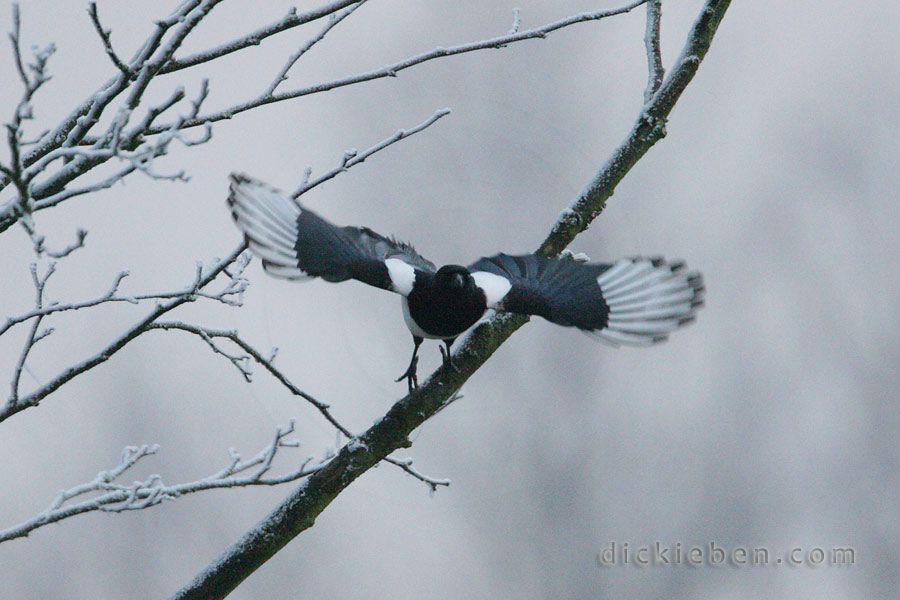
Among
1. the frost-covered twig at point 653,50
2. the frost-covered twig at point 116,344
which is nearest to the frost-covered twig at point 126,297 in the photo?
the frost-covered twig at point 116,344

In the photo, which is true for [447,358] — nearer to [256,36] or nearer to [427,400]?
[427,400]

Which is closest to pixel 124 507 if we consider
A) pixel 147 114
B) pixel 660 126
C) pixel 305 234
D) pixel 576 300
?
pixel 147 114

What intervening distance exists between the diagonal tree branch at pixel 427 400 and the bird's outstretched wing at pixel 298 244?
19cm

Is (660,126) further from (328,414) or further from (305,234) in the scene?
(328,414)

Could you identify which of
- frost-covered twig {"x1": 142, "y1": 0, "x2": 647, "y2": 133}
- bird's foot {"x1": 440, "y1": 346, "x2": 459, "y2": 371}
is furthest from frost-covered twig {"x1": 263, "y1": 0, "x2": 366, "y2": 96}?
bird's foot {"x1": 440, "y1": 346, "x2": 459, "y2": 371}

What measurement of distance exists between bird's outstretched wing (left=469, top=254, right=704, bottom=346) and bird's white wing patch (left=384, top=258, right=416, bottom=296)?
4.9 inches

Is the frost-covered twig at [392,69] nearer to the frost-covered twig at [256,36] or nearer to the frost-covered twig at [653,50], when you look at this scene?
the frost-covered twig at [256,36]

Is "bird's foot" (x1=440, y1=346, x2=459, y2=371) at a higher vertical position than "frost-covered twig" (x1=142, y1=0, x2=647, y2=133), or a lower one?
lower

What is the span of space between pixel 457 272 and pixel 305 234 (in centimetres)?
31

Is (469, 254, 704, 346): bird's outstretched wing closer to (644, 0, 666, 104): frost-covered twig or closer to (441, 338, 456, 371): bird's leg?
(441, 338, 456, 371): bird's leg

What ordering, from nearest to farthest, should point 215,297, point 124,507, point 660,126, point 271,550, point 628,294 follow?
point 124,507, point 215,297, point 271,550, point 628,294, point 660,126

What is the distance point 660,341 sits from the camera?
5.23ft

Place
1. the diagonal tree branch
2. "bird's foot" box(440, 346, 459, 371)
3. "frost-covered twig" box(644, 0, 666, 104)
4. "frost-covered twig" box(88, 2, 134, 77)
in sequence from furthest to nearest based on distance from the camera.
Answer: "frost-covered twig" box(644, 0, 666, 104)
"bird's foot" box(440, 346, 459, 371)
the diagonal tree branch
"frost-covered twig" box(88, 2, 134, 77)

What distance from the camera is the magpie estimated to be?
5.29ft
